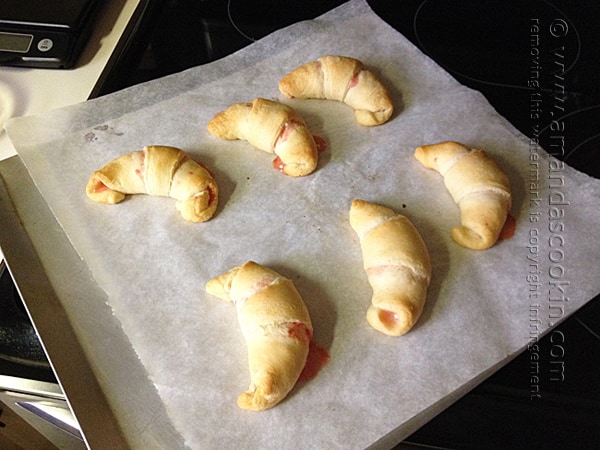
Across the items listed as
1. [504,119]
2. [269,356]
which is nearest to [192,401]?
[269,356]

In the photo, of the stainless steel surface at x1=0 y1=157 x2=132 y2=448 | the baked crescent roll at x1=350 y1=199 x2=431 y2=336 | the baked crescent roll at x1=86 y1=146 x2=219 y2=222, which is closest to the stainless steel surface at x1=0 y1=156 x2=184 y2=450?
the stainless steel surface at x1=0 y1=157 x2=132 y2=448

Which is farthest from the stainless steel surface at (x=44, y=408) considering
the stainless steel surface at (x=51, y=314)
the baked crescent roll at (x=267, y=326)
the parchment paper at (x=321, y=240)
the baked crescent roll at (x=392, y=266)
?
the baked crescent roll at (x=392, y=266)

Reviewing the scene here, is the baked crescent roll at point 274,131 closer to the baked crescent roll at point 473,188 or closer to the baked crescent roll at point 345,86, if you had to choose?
the baked crescent roll at point 345,86

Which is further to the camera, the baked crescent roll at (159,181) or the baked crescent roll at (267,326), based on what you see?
the baked crescent roll at (159,181)

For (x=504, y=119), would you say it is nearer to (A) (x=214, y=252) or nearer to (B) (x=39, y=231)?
(A) (x=214, y=252)

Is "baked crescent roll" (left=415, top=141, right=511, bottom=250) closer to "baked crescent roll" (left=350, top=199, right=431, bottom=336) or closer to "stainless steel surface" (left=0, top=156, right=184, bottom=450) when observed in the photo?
"baked crescent roll" (left=350, top=199, right=431, bottom=336)
